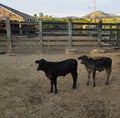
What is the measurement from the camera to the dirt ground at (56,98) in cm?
575

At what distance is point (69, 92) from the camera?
23.3 ft

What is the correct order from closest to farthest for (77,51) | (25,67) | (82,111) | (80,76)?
(82,111)
(80,76)
(25,67)
(77,51)

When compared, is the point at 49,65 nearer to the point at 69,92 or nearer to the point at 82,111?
the point at 69,92

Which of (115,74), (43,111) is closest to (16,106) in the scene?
(43,111)

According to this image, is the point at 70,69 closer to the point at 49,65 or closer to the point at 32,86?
the point at 49,65

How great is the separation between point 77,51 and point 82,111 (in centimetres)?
886

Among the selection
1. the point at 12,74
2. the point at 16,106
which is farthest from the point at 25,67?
the point at 16,106

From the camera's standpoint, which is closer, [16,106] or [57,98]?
[16,106]

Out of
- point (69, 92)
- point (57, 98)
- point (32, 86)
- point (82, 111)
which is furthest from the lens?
point (32, 86)

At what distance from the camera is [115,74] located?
893 centimetres

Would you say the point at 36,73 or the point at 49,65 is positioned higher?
the point at 49,65

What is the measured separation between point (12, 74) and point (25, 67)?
1.18m

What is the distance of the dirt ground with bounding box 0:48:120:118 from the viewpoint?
5750 mm

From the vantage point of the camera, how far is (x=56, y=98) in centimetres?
665
